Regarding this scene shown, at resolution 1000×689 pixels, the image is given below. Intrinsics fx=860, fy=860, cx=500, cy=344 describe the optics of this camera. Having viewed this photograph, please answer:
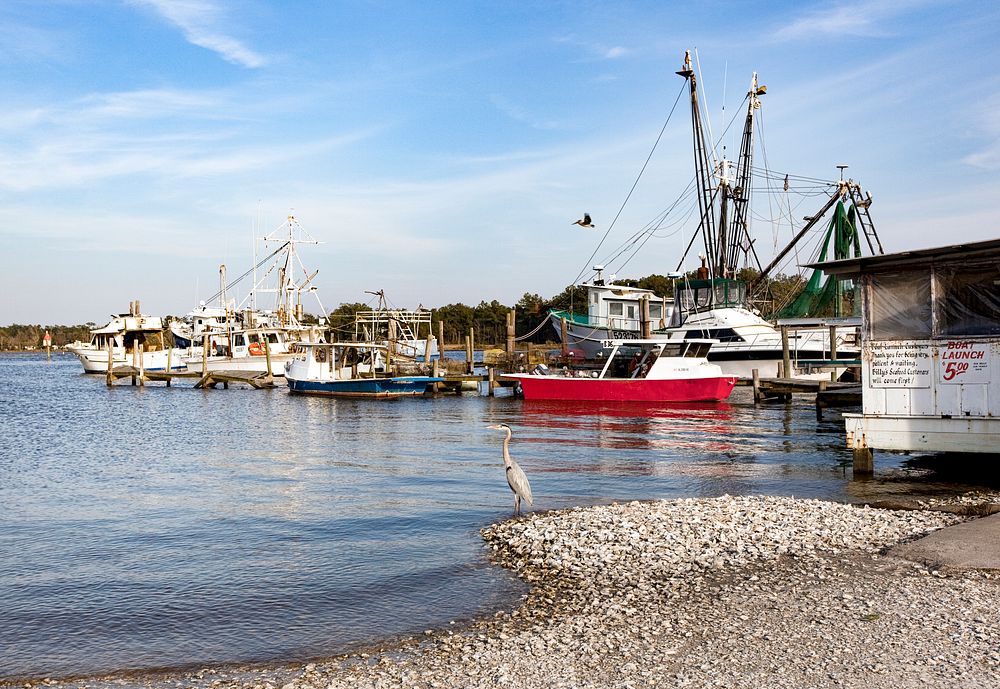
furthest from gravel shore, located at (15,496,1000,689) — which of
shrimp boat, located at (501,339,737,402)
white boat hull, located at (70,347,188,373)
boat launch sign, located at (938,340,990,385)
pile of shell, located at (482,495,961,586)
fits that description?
white boat hull, located at (70,347,188,373)

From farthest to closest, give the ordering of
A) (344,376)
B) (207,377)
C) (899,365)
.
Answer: (207,377)
(344,376)
(899,365)

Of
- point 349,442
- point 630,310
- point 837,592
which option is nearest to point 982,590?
point 837,592

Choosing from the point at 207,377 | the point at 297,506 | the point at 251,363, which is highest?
the point at 251,363

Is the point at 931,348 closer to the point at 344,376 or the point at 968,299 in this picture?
the point at 968,299

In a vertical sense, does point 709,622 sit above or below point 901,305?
below

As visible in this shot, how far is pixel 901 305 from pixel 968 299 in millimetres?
1058

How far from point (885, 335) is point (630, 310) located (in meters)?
40.2

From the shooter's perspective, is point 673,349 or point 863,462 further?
point 673,349

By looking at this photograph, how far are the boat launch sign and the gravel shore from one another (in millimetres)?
3773

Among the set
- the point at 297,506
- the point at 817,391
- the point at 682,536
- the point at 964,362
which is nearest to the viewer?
the point at 682,536

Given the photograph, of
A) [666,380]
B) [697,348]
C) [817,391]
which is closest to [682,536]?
[817,391]

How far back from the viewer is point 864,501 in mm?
14594

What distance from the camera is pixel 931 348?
15109 mm

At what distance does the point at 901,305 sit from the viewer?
15.4 m
